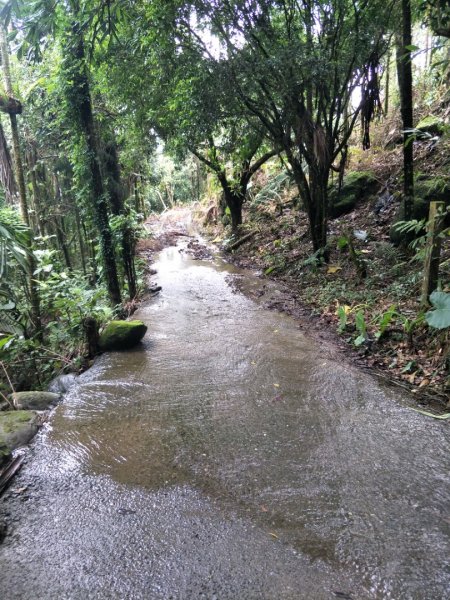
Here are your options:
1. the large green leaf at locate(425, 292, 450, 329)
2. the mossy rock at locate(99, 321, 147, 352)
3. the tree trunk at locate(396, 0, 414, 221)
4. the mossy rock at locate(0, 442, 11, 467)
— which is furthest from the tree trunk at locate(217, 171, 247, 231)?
the mossy rock at locate(0, 442, 11, 467)

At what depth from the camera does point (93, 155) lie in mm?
7641

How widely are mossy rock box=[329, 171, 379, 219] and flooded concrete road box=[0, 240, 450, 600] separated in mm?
7039

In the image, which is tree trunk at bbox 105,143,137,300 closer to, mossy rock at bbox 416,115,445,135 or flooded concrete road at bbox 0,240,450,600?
flooded concrete road at bbox 0,240,450,600

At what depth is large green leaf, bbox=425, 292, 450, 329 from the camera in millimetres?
3852

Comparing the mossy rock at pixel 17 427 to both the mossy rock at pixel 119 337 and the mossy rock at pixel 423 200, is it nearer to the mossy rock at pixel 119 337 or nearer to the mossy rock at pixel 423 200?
the mossy rock at pixel 119 337

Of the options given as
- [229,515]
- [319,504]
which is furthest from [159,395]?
[319,504]

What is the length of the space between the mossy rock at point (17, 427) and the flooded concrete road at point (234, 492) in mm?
145

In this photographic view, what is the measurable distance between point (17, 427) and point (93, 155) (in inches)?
222

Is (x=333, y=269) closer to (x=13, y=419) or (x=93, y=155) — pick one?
(x=93, y=155)

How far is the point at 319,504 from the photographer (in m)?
2.83

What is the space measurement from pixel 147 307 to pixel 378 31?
718 cm

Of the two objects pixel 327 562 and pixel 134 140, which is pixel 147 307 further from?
pixel 327 562

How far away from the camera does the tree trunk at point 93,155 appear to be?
23.6 ft

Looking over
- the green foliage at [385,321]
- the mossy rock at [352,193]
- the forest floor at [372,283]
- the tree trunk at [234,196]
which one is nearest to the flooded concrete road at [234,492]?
the forest floor at [372,283]
